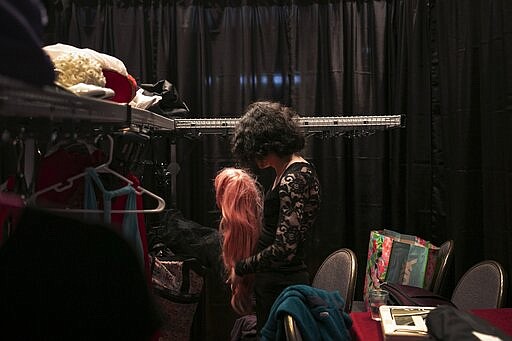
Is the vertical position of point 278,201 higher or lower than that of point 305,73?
lower

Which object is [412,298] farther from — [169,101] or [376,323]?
[169,101]

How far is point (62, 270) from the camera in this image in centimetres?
70

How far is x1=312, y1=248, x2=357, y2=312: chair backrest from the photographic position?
273cm

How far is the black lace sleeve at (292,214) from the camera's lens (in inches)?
94.9

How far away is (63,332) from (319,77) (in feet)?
10.8

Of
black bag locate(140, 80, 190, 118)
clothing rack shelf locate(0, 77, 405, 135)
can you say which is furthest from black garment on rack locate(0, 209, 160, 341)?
black bag locate(140, 80, 190, 118)

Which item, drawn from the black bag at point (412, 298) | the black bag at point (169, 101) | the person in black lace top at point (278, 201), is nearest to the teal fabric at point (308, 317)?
the black bag at point (412, 298)

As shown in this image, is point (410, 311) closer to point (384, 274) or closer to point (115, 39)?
point (384, 274)

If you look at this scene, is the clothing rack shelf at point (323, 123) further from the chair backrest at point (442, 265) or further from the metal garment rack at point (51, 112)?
the metal garment rack at point (51, 112)

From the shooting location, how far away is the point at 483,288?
242 centimetres

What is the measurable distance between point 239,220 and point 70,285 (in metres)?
1.96

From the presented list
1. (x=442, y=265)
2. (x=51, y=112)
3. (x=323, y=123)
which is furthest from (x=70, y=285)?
(x=442, y=265)

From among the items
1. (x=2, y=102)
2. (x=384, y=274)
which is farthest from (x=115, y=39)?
(x=2, y=102)

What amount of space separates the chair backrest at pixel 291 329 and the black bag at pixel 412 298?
0.63m
